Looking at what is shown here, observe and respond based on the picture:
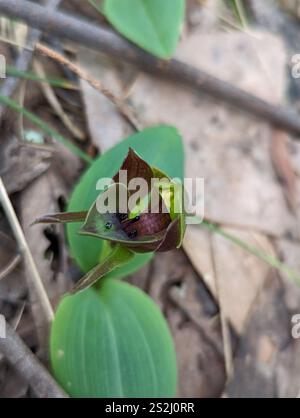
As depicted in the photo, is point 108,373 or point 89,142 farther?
point 89,142

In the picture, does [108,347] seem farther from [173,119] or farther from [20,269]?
[173,119]

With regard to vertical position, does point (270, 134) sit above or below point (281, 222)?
above

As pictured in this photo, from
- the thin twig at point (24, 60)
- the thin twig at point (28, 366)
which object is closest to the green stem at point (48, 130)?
the thin twig at point (24, 60)

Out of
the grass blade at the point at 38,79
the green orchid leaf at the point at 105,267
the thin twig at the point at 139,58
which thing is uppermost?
the thin twig at the point at 139,58

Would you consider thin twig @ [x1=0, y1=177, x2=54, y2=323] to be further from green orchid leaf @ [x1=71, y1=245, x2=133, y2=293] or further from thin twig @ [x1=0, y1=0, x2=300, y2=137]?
thin twig @ [x1=0, y1=0, x2=300, y2=137]

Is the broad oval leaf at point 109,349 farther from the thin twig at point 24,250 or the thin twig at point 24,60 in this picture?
the thin twig at point 24,60

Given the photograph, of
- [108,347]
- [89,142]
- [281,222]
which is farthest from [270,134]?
[108,347]

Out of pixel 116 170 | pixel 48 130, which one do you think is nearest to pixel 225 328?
pixel 116 170

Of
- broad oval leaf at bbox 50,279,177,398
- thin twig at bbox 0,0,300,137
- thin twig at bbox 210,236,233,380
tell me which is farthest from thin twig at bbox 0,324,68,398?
thin twig at bbox 0,0,300,137
